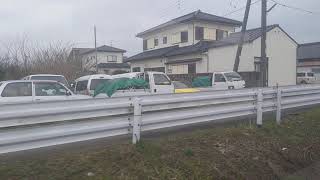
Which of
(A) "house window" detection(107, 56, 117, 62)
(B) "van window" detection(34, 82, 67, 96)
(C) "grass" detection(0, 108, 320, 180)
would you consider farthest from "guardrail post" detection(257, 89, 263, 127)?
(A) "house window" detection(107, 56, 117, 62)

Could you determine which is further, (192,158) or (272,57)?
(272,57)

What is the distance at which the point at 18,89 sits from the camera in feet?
39.6

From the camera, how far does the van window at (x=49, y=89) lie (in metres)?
12.2

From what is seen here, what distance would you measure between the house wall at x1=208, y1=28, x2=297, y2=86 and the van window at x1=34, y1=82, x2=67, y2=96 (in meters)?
23.3

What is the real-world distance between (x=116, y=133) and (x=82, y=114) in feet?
2.14

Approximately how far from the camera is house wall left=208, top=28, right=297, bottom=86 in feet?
111

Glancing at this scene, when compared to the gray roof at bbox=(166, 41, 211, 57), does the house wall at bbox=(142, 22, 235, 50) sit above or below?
above

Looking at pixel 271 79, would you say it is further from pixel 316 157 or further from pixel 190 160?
pixel 190 160

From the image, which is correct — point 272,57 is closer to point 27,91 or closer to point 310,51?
point 310,51

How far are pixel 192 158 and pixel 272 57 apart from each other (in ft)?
105

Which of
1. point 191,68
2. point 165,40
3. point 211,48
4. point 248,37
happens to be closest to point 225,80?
point 248,37

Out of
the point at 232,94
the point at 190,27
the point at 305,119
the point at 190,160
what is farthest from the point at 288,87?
the point at 190,27

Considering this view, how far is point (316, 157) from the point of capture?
766 cm

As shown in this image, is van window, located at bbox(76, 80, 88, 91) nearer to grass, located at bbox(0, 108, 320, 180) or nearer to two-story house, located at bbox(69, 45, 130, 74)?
grass, located at bbox(0, 108, 320, 180)
